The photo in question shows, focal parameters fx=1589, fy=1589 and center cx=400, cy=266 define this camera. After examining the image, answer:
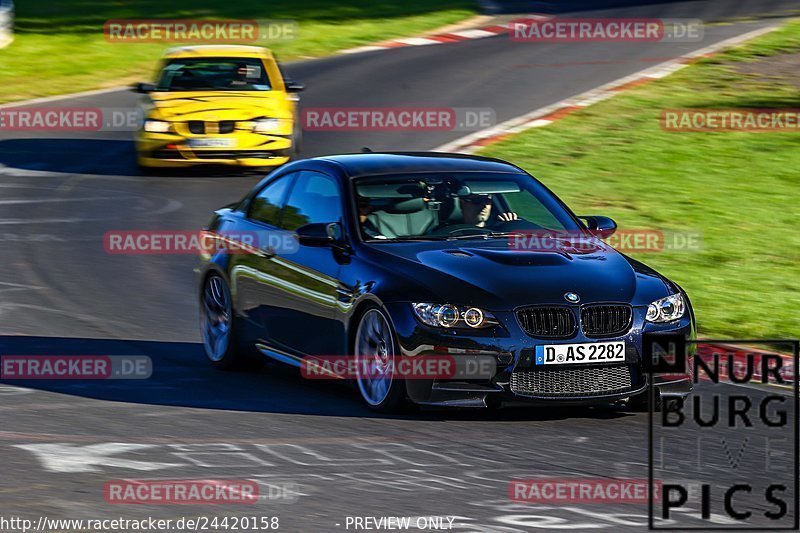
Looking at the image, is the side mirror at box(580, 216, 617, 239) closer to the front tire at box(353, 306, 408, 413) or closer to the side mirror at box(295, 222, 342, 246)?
the side mirror at box(295, 222, 342, 246)

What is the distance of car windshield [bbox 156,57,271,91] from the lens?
69.8ft

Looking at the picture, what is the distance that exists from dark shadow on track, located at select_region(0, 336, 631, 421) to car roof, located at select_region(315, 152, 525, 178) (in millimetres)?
1409

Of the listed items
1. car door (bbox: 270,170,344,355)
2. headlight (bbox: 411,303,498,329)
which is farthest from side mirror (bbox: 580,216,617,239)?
headlight (bbox: 411,303,498,329)

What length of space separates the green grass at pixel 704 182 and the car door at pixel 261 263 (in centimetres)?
349

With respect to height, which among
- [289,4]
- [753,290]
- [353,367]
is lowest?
[289,4]

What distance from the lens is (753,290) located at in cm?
1366

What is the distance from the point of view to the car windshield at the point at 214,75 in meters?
21.3

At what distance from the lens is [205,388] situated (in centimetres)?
1041

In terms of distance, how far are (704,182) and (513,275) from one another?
34.5 feet

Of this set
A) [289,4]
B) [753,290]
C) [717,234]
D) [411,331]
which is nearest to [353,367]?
[411,331]

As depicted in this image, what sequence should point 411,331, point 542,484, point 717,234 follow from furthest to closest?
point 717,234, point 411,331, point 542,484

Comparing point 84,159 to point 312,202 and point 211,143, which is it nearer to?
point 211,143

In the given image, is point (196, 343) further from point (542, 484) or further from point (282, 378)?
point (542, 484)

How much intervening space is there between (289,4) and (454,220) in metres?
32.8
